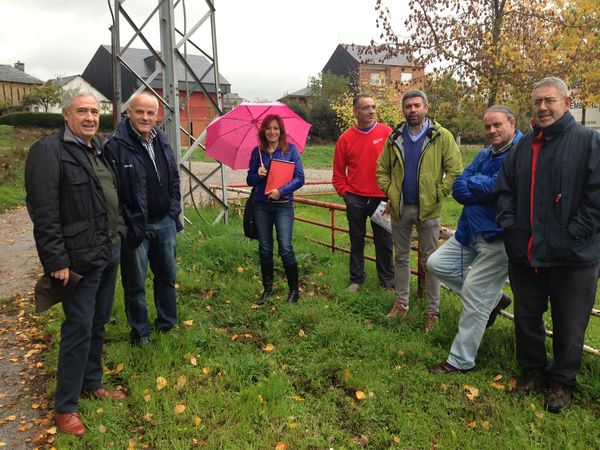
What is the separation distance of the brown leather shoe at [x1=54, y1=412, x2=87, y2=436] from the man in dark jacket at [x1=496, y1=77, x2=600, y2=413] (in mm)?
2993

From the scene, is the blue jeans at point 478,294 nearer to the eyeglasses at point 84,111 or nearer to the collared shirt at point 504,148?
the collared shirt at point 504,148

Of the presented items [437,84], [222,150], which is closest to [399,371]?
[222,150]

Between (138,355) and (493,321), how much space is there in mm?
3054

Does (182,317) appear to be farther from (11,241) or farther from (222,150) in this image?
(11,241)

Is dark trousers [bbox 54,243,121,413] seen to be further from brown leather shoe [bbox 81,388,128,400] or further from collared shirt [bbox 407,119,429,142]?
collared shirt [bbox 407,119,429,142]

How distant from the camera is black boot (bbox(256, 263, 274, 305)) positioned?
533cm

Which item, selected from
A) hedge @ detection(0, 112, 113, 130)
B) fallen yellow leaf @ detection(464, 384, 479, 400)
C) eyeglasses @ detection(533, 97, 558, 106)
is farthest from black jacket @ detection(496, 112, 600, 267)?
hedge @ detection(0, 112, 113, 130)

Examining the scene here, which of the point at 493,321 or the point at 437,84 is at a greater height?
the point at 437,84

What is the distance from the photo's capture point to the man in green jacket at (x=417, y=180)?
4.33 m

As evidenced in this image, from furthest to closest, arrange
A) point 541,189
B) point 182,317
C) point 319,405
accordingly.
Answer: point 182,317, point 319,405, point 541,189

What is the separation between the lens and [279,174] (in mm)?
5008

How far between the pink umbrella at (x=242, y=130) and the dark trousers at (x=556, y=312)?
3.37m

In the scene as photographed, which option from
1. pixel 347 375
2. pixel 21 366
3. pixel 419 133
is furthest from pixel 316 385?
pixel 21 366

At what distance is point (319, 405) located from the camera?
337cm
